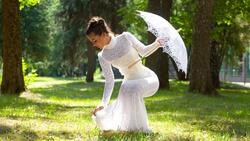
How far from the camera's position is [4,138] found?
7.59 m

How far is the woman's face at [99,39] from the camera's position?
782 centimetres

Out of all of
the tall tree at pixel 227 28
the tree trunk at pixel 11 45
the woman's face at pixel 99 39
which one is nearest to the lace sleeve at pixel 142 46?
the woman's face at pixel 99 39

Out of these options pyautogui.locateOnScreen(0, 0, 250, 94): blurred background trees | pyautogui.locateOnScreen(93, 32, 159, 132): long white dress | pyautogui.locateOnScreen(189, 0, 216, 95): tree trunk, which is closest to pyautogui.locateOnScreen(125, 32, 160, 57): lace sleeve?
pyautogui.locateOnScreen(93, 32, 159, 132): long white dress

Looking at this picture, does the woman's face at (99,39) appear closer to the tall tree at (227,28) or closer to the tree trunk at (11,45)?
the tree trunk at (11,45)

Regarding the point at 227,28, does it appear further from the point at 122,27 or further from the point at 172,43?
the point at 172,43

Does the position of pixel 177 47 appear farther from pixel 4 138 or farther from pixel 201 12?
pixel 201 12

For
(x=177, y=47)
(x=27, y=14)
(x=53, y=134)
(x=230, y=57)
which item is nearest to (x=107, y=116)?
(x=53, y=134)

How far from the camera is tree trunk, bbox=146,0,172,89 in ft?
89.8

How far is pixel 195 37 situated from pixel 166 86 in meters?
6.42

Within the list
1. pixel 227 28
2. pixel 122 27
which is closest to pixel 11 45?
pixel 227 28

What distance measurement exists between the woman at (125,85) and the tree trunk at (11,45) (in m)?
12.2

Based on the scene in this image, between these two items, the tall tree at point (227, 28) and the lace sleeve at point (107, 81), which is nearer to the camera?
the lace sleeve at point (107, 81)

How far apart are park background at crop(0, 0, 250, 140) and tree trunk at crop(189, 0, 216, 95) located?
0.04m

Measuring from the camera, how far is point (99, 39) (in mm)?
7898
